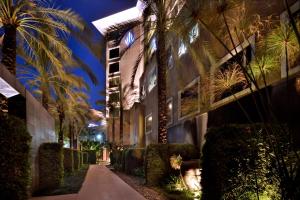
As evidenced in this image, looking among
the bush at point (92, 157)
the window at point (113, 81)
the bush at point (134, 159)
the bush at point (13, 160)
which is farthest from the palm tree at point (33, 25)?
the window at point (113, 81)

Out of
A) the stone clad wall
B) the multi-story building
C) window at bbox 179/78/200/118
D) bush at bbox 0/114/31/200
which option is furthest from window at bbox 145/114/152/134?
bush at bbox 0/114/31/200

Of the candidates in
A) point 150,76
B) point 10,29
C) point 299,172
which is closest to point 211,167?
point 299,172

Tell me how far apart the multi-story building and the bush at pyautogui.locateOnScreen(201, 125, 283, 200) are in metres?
0.84

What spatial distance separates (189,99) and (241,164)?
14.9 meters

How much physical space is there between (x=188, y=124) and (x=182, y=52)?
6903 millimetres

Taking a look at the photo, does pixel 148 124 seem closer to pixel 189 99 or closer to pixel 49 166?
pixel 189 99

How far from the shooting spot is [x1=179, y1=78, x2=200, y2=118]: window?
20202mm

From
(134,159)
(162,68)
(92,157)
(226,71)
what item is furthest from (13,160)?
(92,157)

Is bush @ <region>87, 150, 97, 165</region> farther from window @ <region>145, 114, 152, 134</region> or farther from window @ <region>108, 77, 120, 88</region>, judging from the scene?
window @ <region>108, 77, 120, 88</region>

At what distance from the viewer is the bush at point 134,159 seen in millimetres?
21953

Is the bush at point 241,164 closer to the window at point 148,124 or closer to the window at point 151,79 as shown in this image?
the window at point 151,79

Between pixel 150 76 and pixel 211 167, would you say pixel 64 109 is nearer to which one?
pixel 150 76

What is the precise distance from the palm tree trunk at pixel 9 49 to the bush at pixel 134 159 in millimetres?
11801

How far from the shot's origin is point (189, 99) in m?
22.2
